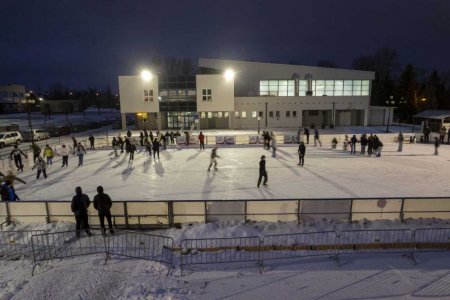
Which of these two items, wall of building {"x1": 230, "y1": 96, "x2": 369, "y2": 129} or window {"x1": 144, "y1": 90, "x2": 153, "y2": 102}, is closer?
window {"x1": 144, "y1": 90, "x2": 153, "y2": 102}

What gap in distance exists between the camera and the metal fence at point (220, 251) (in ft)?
24.2

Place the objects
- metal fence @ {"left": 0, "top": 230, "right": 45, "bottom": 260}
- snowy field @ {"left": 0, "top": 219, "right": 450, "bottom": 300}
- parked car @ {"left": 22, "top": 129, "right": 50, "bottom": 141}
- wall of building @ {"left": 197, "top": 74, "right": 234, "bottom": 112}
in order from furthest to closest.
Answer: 1. wall of building @ {"left": 197, "top": 74, "right": 234, "bottom": 112}
2. parked car @ {"left": 22, "top": 129, "right": 50, "bottom": 141}
3. metal fence @ {"left": 0, "top": 230, "right": 45, "bottom": 260}
4. snowy field @ {"left": 0, "top": 219, "right": 450, "bottom": 300}

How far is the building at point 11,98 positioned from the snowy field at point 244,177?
225 ft

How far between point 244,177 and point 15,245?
9715mm

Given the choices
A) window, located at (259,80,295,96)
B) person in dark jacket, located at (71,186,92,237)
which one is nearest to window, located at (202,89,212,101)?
window, located at (259,80,295,96)

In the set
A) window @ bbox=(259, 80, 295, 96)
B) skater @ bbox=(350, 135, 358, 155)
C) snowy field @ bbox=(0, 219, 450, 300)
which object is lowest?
snowy field @ bbox=(0, 219, 450, 300)

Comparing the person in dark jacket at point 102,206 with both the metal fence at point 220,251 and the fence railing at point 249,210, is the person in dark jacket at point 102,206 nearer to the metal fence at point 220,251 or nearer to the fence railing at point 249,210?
the fence railing at point 249,210

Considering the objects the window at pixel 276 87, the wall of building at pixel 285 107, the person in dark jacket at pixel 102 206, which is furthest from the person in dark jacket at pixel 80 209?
the window at pixel 276 87

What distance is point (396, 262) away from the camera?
285 inches

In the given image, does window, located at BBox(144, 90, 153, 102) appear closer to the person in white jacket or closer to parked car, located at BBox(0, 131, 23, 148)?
parked car, located at BBox(0, 131, 23, 148)

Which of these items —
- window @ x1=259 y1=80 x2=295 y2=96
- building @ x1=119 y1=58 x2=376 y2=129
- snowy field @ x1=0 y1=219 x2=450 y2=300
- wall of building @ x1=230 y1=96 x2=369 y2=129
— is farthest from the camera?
window @ x1=259 y1=80 x2=295 y2=96

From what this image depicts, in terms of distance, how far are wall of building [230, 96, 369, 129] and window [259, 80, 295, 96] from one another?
2829 mm

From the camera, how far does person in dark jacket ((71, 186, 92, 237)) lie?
27.2ft

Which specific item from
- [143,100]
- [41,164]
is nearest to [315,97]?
[143,100]
